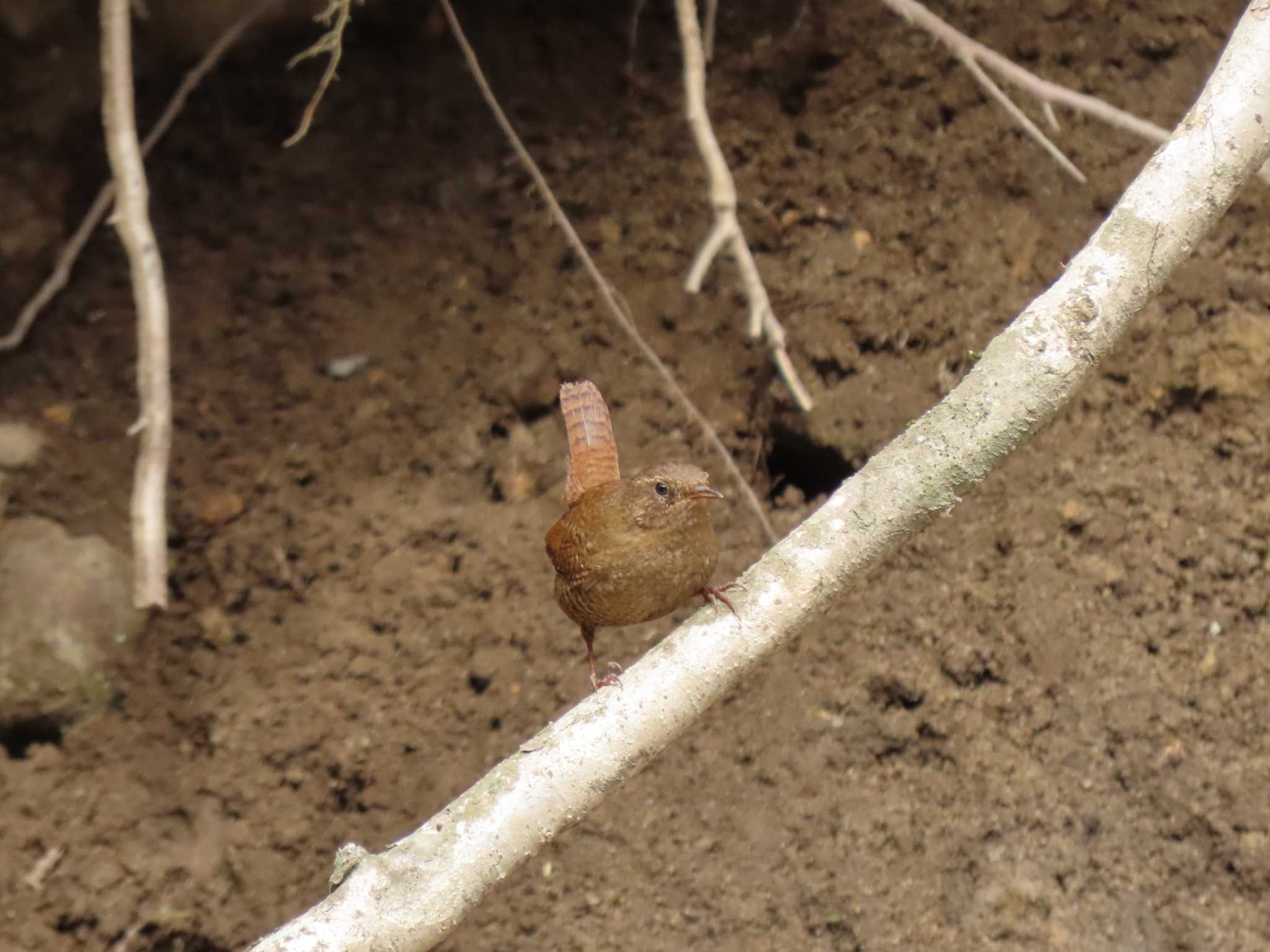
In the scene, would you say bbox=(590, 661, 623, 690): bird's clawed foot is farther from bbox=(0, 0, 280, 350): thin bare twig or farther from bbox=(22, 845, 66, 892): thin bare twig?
bbox=(0, 0, 280, 350): thin bare twig

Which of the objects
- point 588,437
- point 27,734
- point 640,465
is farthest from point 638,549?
point 27,734

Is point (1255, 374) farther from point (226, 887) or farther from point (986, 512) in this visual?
point (226, 887)

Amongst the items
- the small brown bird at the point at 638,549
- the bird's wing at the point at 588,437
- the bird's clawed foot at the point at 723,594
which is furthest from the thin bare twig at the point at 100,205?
the bird's clawed foot at the point at 723,594

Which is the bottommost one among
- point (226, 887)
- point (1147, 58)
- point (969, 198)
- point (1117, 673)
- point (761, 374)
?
point (226, 887)

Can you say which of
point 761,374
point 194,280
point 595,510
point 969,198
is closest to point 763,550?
point 761,374

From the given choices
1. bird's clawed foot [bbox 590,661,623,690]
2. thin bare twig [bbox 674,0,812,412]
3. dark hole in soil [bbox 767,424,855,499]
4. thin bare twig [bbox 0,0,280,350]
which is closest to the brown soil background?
dark hole in soil [bbox 767,424,855,499]
